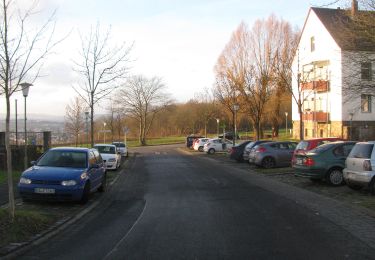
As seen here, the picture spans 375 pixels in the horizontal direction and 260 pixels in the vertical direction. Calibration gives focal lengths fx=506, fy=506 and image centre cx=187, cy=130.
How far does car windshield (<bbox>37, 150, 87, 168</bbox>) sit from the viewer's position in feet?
44.3

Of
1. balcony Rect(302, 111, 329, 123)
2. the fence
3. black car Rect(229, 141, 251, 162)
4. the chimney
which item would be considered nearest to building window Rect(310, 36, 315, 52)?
balcony Rect(302, 111, 329, 123)

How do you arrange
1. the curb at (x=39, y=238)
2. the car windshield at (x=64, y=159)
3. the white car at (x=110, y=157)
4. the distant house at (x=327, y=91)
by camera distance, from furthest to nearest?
1. the distant house at (x=327, y=91)
2. the white car at (x=110, y=157)
3. the car windshield at (x=64, y=159)
4. the curb at (x=39, y=238)

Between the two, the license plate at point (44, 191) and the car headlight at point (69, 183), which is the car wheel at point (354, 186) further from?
the license plate at point (44, 191)

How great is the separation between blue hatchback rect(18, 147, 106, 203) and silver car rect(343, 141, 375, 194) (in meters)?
7.08

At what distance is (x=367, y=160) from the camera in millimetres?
13211

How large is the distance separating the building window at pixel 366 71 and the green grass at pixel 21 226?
14.0 m

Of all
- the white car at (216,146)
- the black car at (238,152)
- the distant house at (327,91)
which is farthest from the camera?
the white car at (216,146)


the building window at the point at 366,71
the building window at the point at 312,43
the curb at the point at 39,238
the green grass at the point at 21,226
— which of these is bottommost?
the curb at the point at 39,238

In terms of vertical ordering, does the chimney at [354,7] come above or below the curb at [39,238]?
above

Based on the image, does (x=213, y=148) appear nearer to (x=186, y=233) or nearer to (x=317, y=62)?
(x=317, y=62)

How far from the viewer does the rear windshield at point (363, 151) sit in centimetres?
1331

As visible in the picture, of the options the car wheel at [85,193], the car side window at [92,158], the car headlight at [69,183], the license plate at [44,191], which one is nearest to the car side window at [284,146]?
the car side window at [92,158]

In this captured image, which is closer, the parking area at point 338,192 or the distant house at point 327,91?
the parking area at point 338,192

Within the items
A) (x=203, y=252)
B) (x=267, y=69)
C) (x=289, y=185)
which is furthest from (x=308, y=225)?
(x=267, y=69)
